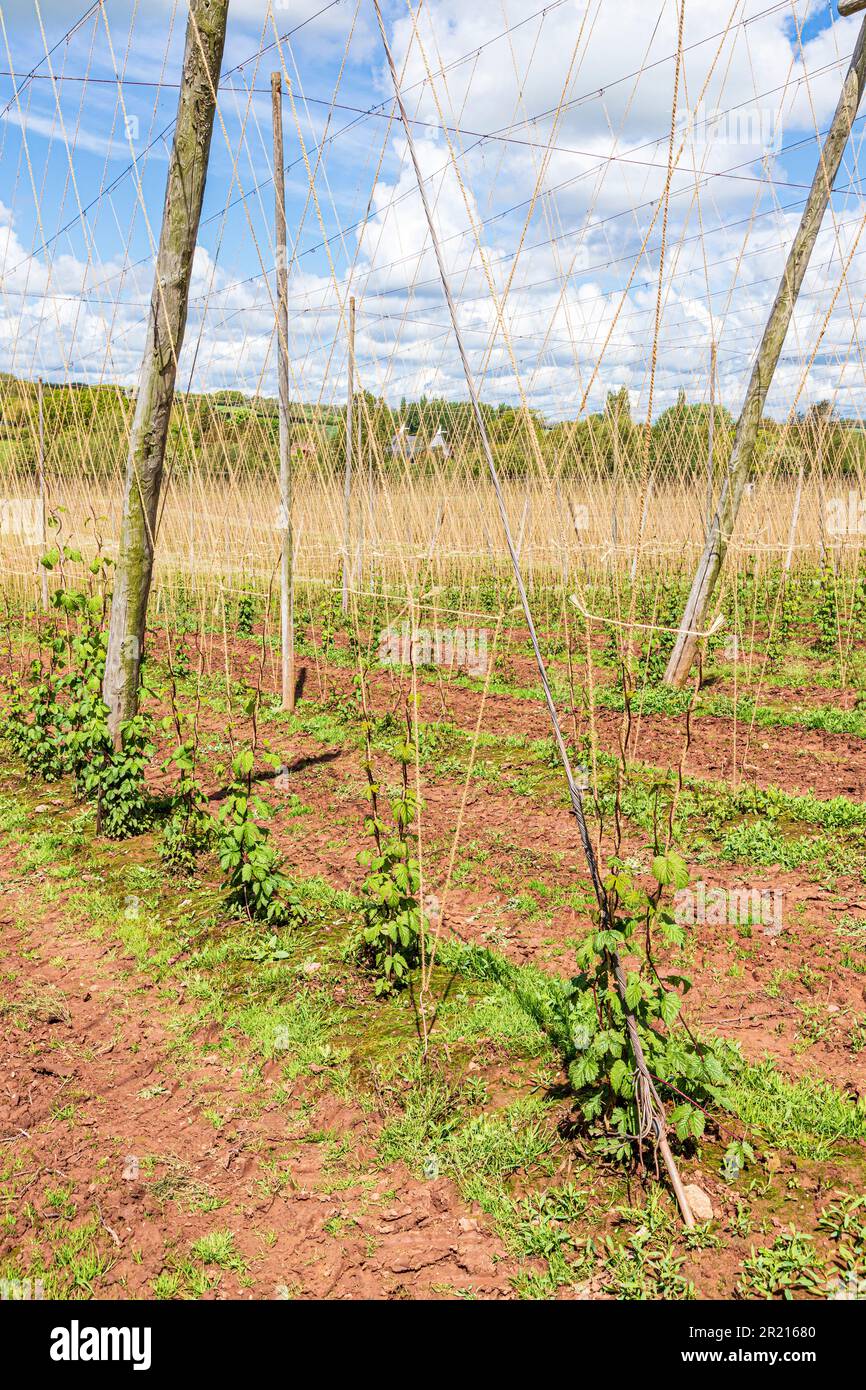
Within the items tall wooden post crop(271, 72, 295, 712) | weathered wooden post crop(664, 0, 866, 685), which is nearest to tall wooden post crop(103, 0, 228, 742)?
tall wooden post crop(271, 72, 295, 712)

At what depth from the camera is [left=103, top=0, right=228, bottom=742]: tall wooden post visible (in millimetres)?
3484

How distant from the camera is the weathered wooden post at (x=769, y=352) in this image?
16.3ft

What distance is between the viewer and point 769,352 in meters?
5.50

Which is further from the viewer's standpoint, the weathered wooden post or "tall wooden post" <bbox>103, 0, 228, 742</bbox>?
the weathered wooden post

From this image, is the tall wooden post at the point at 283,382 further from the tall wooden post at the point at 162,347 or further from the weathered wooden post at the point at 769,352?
the weathered wooden post at the point at 769,352

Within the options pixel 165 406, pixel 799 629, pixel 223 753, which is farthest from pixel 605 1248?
pixel 799 629

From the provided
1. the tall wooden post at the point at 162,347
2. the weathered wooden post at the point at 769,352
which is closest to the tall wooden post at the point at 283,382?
the tall wooden post at the point at 162,347

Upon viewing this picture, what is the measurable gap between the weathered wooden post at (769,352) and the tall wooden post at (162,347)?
119 inches

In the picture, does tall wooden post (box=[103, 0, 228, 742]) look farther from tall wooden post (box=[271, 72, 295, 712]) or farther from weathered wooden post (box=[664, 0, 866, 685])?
weathered wooden post (box=[664, 0, 866, 685])

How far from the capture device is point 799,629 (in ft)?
27.3

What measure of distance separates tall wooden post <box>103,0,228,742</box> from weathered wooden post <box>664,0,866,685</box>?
3018 millimetres

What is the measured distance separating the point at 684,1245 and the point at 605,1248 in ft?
0.52

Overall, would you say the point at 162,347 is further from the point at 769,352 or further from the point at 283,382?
the point at 769,352

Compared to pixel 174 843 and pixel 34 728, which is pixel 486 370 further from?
A: pixel 34 728
